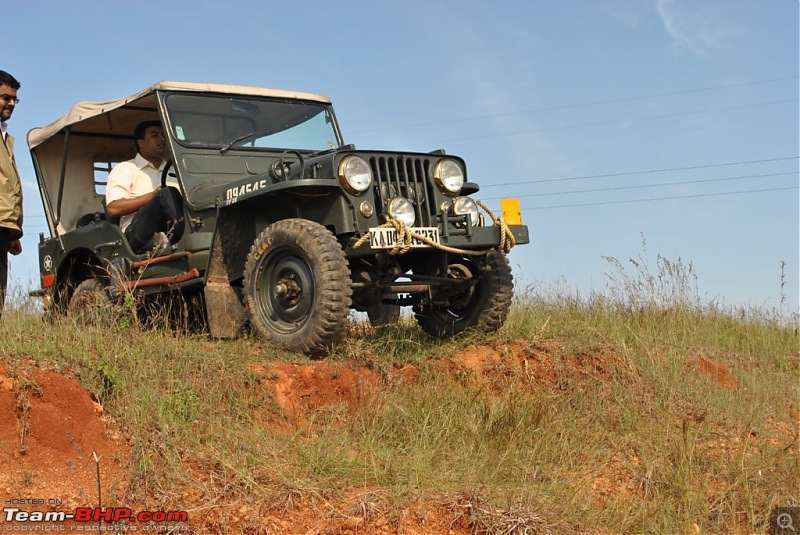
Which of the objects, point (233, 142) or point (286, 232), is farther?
point (233, 142)

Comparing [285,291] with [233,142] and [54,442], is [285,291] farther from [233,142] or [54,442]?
[54,442]

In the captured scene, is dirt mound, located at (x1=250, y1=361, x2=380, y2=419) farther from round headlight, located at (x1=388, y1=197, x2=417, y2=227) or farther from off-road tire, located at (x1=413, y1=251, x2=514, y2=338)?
off-road tire, located at (x1=413, y1=251, x2=514, y2=338)

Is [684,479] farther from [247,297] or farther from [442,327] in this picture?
[247,297]

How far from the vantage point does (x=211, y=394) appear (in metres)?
5.00

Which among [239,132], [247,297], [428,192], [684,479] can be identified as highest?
[239,132]

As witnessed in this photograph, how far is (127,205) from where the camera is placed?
716 cm

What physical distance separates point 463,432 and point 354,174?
1759 millimetres

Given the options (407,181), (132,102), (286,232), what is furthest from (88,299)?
(407,181)

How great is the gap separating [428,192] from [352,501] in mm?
2691

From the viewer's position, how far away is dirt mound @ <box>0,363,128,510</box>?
4.02m

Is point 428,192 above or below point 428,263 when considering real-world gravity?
above

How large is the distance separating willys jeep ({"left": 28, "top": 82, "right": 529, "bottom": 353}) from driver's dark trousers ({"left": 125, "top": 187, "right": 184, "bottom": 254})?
4.0 inches

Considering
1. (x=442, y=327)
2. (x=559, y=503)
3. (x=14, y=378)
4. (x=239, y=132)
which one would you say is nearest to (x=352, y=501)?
(x=559, y=503)

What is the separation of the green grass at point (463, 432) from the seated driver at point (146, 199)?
96 centimetres
